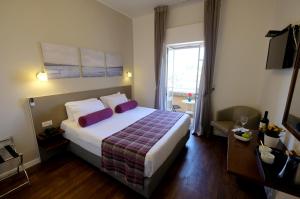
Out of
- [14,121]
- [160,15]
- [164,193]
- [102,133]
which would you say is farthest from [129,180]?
[160,15]

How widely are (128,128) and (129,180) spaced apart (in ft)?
2.50

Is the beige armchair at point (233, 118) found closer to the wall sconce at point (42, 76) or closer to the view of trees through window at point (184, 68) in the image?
the view of trees through window at point (184, 68)

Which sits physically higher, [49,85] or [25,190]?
[49,85]

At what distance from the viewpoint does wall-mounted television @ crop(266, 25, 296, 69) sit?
1432 millimetres

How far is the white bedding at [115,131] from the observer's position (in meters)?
1.56

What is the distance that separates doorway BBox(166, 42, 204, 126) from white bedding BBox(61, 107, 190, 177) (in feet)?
4.05

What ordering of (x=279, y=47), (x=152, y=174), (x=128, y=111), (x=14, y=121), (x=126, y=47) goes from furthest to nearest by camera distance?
(x=126, y=47) → (x=128, y=111) → (x=14, y=121) → (x=279, y=47) → (x=152, y=174)

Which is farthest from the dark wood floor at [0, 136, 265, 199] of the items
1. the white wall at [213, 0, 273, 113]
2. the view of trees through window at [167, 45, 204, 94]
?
the view of trees through window at [167, 45, 204, 94]

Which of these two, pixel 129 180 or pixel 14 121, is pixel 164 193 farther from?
pixel 14 121

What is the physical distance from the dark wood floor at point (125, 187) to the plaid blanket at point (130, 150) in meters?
0.26

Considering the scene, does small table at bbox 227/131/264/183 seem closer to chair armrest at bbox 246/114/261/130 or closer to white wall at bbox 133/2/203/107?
chair armrest at bbox 246/114/261/130

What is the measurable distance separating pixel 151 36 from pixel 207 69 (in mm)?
1725

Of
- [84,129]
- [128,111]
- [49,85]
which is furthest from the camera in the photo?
[128,111]

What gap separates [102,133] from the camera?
199 centimetres
